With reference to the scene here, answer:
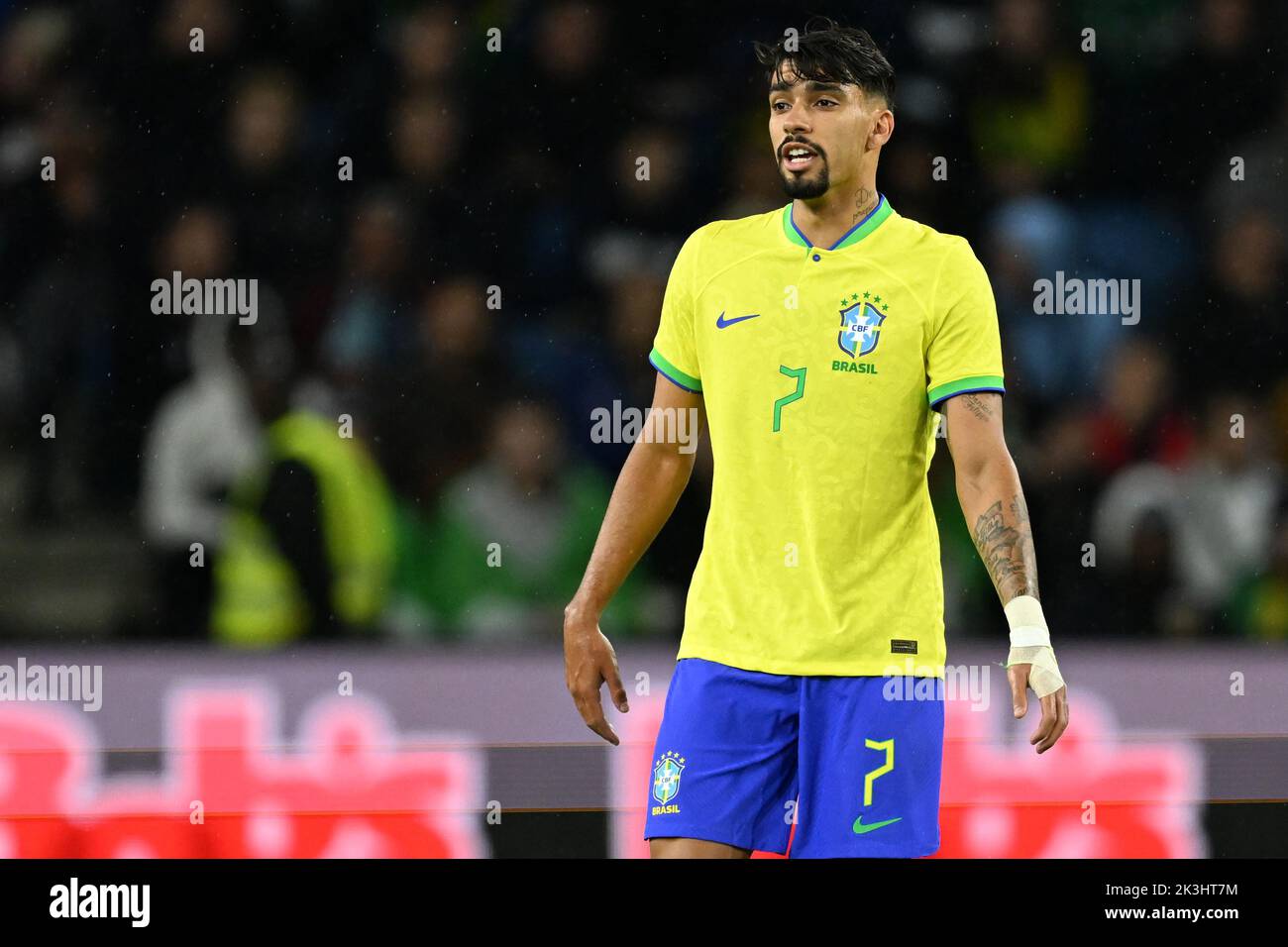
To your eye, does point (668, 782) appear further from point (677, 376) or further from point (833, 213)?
point (833, 213)

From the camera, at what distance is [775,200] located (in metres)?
6.31

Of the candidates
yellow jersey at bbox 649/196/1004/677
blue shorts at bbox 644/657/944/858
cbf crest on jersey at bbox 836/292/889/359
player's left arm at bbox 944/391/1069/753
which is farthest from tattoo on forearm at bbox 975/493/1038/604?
cbf crest on jersey at bbox 836/292/889/359

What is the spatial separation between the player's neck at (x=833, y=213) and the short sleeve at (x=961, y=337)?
191 mm

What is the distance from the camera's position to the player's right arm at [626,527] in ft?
11.4

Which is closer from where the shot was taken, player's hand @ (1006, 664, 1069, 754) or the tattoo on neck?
player's hand @ (1006, 664, 1069, 754)

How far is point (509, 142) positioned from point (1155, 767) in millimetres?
2898

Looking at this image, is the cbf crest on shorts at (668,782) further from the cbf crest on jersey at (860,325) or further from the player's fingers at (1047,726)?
the cbf crest on jersey at (860,325)

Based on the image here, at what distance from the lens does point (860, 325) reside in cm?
338

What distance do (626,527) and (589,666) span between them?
0.27 metres

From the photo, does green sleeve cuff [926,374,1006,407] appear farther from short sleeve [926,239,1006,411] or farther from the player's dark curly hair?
the player's dark curly hair

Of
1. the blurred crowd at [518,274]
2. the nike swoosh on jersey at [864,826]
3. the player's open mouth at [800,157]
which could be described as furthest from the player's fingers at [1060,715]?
the blurred crowd at [518,274]

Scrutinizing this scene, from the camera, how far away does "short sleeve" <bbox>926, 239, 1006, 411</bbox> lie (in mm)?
3322

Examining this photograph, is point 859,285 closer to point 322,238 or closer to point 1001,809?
point 1001,809
